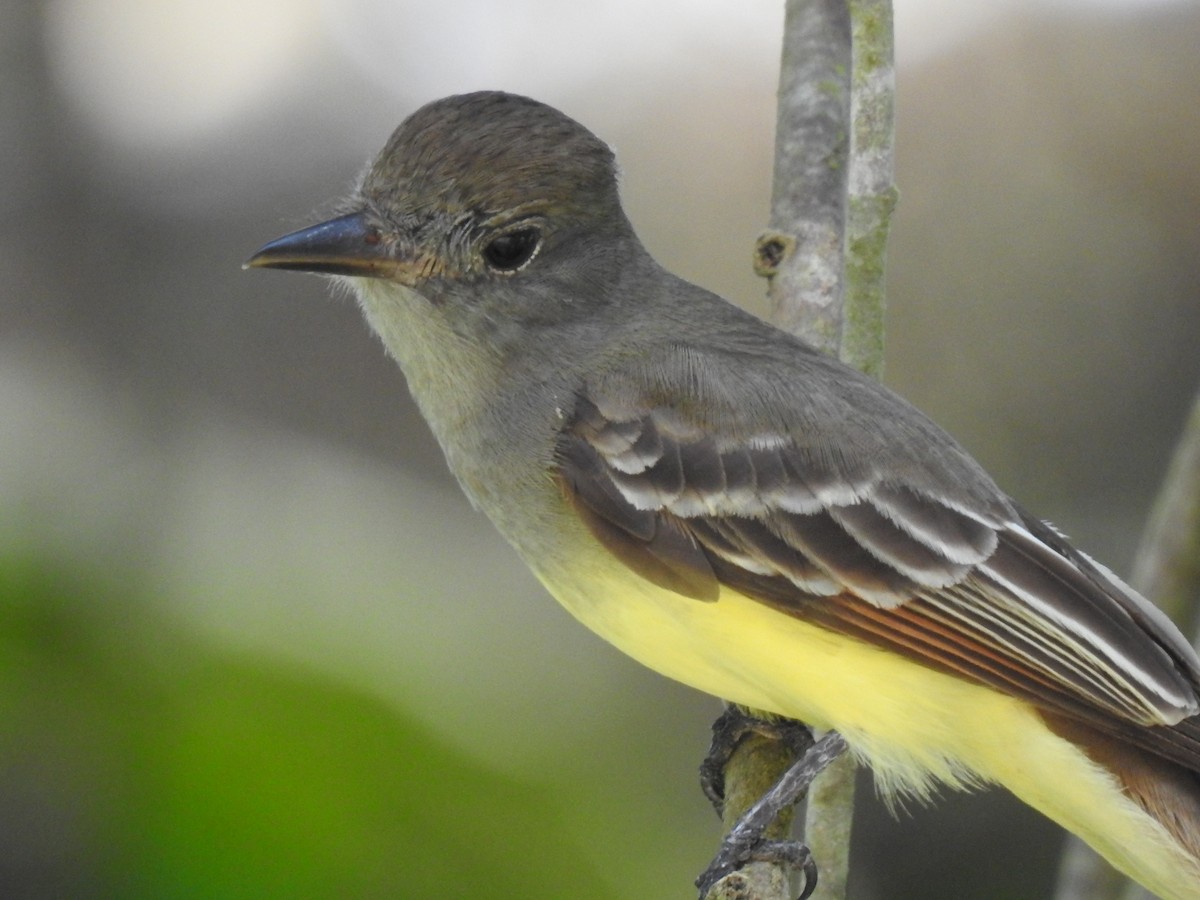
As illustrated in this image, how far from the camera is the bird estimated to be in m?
3.54

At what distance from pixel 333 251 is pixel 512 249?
1.56ft

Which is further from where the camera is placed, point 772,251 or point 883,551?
point 772,251

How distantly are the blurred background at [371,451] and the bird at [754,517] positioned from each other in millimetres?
631

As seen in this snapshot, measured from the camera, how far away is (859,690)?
3.60m

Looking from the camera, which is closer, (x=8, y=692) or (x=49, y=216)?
(x=8, y=692)

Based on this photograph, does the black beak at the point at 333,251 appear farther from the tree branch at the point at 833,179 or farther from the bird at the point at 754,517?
the tree branch at the point at 833,179

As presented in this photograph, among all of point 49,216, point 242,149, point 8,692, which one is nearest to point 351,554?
point 8,692

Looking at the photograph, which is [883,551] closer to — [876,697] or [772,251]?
[876,697]

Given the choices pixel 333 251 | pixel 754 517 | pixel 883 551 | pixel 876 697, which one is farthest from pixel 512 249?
pixel 876 697

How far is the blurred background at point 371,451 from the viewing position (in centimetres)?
369

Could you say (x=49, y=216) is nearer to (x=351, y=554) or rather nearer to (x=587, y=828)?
(x=351, y=554)

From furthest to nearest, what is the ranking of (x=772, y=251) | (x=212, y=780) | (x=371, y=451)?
1. (x=371, y=451)
2. (x=772, y=251)
3. (x=212, y=780)

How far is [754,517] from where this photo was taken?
3633 mm

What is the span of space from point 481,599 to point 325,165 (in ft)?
9.33
